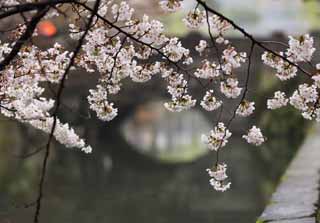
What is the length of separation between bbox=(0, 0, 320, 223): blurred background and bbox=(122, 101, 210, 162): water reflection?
18 cm

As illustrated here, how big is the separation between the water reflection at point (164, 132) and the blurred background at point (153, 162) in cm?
18

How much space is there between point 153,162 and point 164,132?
29.2 ft

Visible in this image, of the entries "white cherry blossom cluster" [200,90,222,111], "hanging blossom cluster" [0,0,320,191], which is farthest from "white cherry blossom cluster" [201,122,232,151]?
"white cherry blossom cluster" [200,90,222,111]

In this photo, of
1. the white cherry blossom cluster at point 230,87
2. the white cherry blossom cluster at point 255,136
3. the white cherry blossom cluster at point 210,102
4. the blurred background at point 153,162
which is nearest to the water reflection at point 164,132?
the blurred background at point 153,162

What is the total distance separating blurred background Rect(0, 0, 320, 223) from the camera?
10047 millimetres

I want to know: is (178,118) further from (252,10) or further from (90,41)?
(90,41)

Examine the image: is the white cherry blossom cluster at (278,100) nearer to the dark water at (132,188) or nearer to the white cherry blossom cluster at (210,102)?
the white cherry blossom cluster at (210,102)

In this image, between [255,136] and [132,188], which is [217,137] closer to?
[255,136]

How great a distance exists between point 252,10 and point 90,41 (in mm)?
18326

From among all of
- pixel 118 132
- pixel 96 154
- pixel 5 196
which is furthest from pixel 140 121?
pixel 5 196

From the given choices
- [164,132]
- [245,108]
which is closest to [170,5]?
[245,108]

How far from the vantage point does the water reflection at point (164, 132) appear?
20.2 meters

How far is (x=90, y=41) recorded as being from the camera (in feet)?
10.9

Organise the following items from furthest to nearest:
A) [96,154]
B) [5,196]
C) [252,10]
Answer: [252,10]
[96,154]
[5,196]
